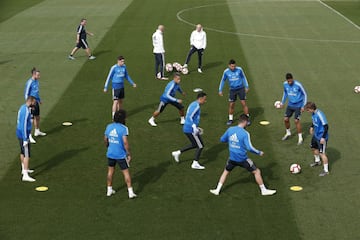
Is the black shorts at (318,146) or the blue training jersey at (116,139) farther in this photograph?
the black shorts at (318,146)

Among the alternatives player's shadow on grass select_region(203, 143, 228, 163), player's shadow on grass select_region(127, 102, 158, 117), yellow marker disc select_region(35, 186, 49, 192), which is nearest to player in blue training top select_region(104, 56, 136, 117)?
player's shadow on grass select_region(127, 102, 158, 117)

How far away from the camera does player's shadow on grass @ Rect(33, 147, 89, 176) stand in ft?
58.1

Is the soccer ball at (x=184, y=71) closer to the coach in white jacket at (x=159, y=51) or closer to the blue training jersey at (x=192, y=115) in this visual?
the coach in white jacket at (x=159, y=51)

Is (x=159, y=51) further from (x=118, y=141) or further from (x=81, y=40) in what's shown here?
(x=118, y=141)

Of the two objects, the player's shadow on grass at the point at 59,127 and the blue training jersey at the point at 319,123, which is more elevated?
the blue training jersey at the point at 319,123

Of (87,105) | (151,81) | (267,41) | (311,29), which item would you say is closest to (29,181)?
(87,105)

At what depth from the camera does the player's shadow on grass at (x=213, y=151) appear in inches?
732

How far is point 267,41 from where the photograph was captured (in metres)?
34.8

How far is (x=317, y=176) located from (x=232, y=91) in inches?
225

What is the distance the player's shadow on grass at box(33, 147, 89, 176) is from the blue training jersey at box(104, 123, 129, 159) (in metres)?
3.28

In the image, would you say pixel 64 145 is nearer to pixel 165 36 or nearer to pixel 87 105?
pixel 87 105

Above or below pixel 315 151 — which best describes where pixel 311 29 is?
below

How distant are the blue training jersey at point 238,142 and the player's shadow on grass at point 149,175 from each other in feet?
8.80

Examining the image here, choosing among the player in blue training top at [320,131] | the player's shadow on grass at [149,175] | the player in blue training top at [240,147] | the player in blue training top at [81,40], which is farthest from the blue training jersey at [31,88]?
the player in blue training top at [81,40]
